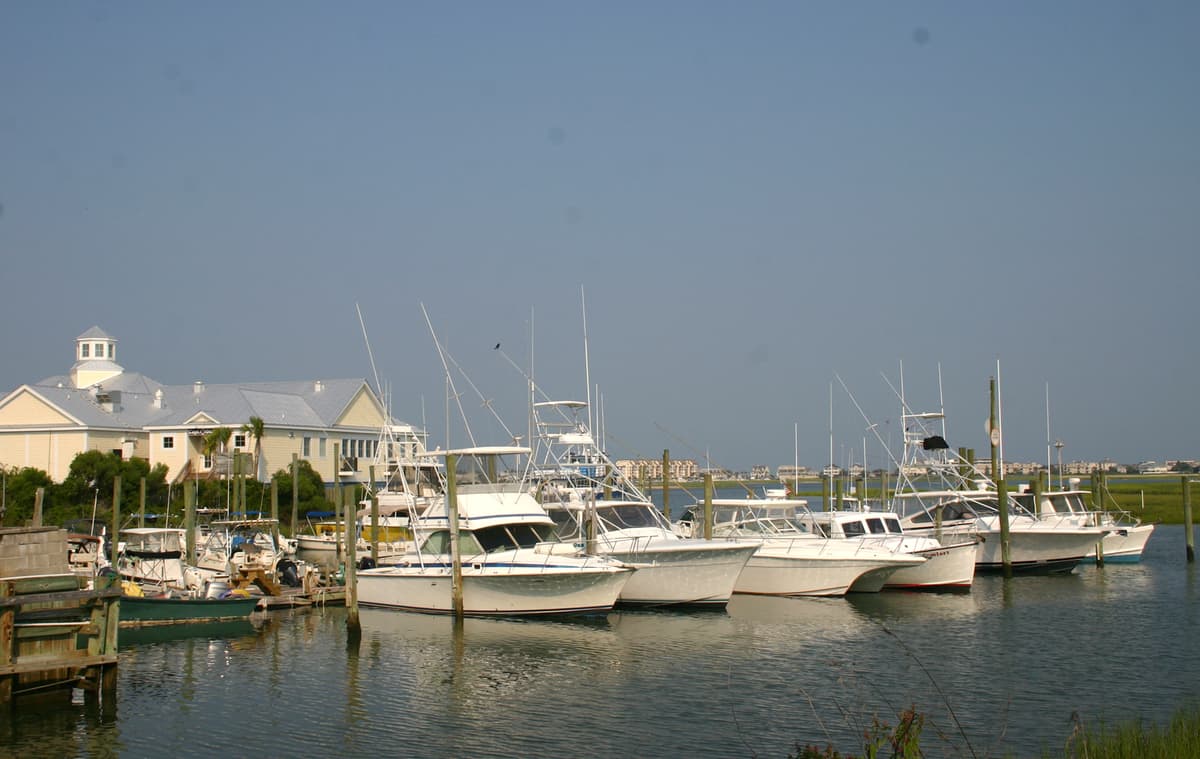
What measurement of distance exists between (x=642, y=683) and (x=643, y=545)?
1002cm

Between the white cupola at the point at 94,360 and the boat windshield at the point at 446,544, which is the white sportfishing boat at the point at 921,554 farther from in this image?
the white cupola at the point at 94,360

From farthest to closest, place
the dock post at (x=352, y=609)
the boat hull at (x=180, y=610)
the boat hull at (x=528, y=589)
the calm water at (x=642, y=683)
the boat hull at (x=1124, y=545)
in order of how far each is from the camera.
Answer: the boat hull at (x=1124, y=545)
the boat hull at (x=528, y=589)
the boat hull at (x=180, y=610)
the dock post at (x=352, y=609)
the calm water at (x=642, y=683)

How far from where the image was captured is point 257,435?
62.2m

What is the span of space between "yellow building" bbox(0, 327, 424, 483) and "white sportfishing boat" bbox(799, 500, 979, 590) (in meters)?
26.2

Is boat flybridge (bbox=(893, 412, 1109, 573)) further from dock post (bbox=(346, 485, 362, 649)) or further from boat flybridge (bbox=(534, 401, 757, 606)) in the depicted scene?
dock post (bbox=(346, 485, 362, 649))

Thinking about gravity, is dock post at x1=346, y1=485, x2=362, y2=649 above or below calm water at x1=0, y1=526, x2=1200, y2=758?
above

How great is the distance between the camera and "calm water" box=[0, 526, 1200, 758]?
18250 millimetres

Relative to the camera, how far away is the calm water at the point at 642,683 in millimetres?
18250

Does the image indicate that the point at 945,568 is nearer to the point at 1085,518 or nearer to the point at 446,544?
the point at 1085,518

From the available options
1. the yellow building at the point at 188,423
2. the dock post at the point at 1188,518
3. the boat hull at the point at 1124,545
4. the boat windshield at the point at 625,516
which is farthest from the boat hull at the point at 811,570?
the yellow building at the point at 188,423

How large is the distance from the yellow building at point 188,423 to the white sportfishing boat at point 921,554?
86.1 feet

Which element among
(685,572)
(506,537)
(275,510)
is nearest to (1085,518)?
(685,572)

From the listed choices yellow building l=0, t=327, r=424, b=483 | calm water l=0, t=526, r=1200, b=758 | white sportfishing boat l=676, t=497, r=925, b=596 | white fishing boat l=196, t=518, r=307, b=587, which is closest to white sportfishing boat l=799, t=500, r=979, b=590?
white sportfishing boat l=676, t=497, r=925, b=596

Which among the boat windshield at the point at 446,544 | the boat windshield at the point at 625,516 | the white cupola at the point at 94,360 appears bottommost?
the boat windshield at the point at 446,544
